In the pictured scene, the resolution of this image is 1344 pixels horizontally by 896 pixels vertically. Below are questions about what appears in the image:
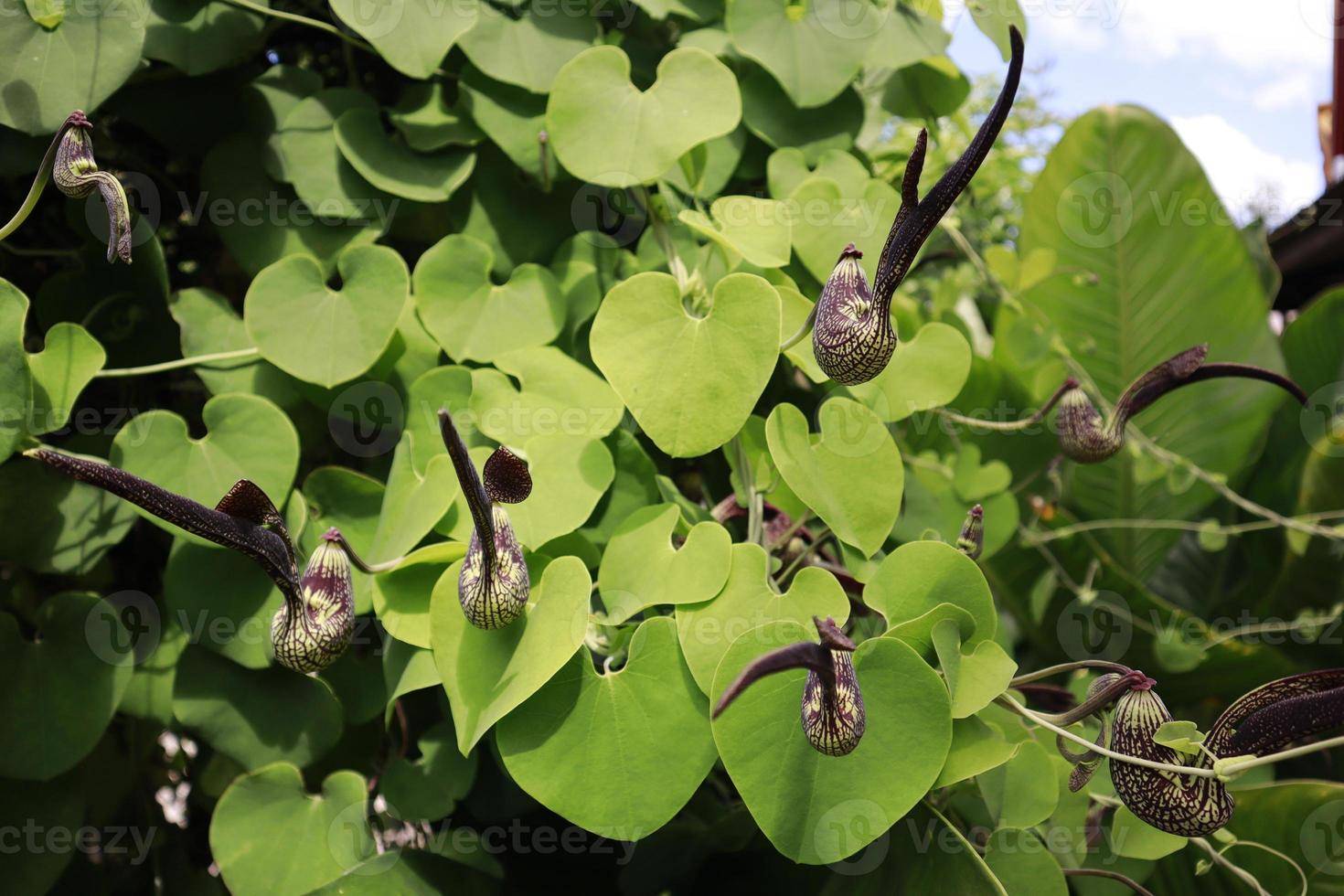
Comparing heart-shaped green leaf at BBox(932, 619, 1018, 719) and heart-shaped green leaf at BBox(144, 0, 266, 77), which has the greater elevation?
heart-shaped green leaf at BBox(144, 0, 266, 77)

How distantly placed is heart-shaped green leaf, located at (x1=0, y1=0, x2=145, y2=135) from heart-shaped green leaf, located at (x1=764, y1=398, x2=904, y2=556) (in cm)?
55

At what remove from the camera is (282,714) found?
2.36 feet

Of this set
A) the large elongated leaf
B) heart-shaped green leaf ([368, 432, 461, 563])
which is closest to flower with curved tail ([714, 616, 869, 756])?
heart-shaped green leaf ([368, 432, 461, 563])

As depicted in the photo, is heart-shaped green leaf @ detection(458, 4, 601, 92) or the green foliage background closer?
→ the green foliage background

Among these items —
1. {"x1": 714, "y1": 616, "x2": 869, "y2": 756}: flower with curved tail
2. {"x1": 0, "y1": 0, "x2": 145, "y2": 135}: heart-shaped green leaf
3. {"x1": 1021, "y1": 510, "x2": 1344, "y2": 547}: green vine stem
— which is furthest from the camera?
{"x1": 1021, "y1": 510, "x2": 1344, "y2": 547}: green vine stem

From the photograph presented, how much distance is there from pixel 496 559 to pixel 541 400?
194 millimetres

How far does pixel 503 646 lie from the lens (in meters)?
0.58

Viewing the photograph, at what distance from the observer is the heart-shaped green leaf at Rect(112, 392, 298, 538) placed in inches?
27.1

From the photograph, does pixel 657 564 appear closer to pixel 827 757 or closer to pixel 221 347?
pixel 827 757

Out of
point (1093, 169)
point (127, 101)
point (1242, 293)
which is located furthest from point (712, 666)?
point (1242, 293)

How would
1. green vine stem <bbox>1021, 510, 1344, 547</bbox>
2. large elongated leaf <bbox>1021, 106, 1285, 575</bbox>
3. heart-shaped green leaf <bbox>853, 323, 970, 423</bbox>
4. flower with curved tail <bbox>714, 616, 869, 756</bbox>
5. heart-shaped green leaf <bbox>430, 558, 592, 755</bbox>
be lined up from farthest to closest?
large elongated leaf <bbox>1021, 106, 1285, 575</bbox> → green vine stem <bbox>1021, 510, 1344, 547</bbox> → heart-shaped green leaf <bbox>853, 323, 970, 423</bbox> → heart-shaped green leaf <bbox>430, 558, 592, 755</bbox> → flower with curved tail <bbox>714, 616, 869, 756</bbox>

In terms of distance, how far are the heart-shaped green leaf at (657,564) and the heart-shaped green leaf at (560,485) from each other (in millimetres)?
38

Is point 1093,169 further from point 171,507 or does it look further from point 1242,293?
point 171,507

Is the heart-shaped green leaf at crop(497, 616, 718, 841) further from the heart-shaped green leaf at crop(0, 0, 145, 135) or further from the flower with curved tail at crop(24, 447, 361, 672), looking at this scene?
the heart-shaped green leaf at crop(0, 0, 145, 135)
